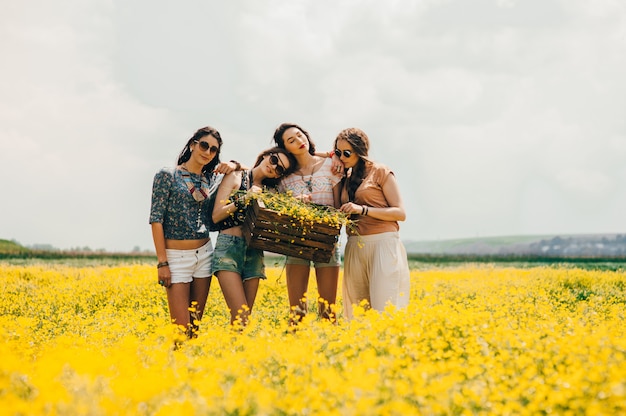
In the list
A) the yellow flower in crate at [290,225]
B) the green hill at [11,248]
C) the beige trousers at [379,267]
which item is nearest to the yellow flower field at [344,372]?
the beige trousers at [379,267]

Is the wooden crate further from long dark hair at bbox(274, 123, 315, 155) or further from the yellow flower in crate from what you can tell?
long dark hair at bbox(274, 123, 315, 155)

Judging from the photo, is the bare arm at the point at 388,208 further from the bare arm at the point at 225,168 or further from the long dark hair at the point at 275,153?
the bare arm at the point at 225,168

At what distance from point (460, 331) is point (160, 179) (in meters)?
3.33

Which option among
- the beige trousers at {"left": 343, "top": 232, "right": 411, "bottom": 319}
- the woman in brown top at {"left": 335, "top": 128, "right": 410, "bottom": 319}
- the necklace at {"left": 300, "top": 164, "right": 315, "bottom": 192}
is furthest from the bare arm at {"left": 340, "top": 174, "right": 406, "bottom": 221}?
the necklace at {"left": 300, "top": 164, "right": 315, "bottom": 192}

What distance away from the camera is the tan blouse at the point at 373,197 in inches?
212

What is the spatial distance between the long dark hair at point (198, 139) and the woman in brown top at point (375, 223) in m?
1.32

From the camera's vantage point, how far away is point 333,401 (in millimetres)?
2816

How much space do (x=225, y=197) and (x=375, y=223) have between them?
1.67 meters

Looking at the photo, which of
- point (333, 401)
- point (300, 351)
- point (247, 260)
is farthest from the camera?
point (247, 260)

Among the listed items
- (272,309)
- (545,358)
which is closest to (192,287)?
(545,358)

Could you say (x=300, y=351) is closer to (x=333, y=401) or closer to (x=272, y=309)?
(x=333, y=401)

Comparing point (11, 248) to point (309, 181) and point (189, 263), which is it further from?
point (309, 181)

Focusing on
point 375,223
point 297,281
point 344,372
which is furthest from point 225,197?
point 344,372

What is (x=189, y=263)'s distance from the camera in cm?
521
